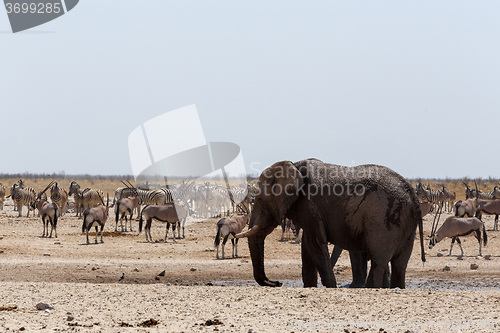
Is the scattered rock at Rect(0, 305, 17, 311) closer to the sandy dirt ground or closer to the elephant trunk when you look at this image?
the sandy dirt ground

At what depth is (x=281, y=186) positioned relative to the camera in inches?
376

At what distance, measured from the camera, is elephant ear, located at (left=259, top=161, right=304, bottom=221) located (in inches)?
373

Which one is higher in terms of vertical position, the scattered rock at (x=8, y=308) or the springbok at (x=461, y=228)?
the springbok at (x=461, y=228)

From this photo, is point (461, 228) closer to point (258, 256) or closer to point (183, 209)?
point (183, 209)

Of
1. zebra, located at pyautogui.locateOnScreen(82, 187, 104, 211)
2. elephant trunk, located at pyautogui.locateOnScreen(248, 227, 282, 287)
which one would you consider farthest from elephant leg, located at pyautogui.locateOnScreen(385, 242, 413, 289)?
zebra, located at pyautogui.locateOnScreen(82, 187, 104, 211)

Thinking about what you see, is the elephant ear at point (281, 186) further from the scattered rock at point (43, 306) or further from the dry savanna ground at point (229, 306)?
the scattered rock at point (43, 306)

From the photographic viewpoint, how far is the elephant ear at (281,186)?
9.48m

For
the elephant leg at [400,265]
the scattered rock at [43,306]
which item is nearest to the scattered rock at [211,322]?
the scattered rock at [43,306]

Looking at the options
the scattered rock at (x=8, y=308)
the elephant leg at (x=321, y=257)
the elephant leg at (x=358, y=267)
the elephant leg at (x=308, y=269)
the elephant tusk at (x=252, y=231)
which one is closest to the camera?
the scattered rock at (x=8, y=308)

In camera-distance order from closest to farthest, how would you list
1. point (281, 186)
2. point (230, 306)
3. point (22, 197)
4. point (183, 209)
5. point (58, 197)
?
point (230, 306), point (281, 186), point (183, 209), point (22, 197), point (58, 197)

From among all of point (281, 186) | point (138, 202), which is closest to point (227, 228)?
point (281, 186)

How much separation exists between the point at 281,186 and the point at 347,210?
1147 millimetres

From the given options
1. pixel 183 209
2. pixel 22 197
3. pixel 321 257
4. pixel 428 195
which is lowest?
pixel 321 257

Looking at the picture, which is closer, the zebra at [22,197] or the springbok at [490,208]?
the springbok at [490,208]
